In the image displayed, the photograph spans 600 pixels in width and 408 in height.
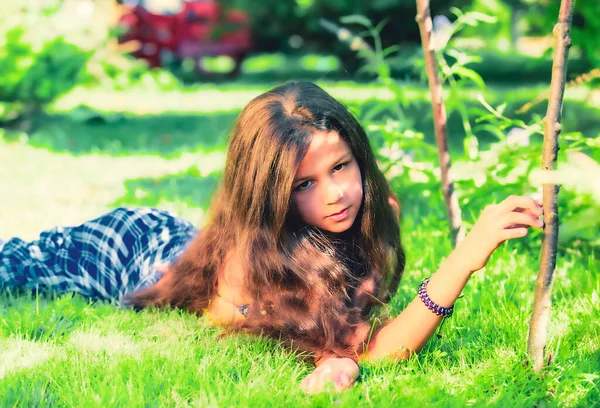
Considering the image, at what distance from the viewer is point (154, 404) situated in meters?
1.89

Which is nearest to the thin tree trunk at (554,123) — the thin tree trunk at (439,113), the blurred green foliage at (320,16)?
the thin tree trunk at (439,113)

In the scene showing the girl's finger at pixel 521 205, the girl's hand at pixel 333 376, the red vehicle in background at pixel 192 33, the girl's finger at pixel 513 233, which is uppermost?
the red vehicle in background at pixel 192 33

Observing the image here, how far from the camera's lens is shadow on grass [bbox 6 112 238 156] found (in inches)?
247

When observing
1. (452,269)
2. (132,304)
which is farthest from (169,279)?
(452,269)

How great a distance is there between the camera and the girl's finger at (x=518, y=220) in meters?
1.83

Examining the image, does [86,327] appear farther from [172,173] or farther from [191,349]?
[172,173]

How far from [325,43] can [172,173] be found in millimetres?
8301

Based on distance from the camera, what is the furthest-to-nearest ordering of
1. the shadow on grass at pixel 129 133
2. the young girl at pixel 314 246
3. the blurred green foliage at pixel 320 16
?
the blurred green foliage at pixel 320 16 < the shadow on grass at pixel 129 133 < the young girl at pixel 314 246

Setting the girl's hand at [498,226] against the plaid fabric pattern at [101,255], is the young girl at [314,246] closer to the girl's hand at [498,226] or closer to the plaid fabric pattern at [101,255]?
the girl's hand at [498,226]

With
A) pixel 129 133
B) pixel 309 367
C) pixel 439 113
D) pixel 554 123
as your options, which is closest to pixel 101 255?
pixel 309 367

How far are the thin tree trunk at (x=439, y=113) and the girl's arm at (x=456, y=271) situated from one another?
2.77 feet

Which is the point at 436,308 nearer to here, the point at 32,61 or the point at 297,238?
the point at 297,238

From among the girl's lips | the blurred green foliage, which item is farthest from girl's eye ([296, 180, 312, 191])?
the blurred green foliage

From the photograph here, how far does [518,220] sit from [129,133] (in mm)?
5672
